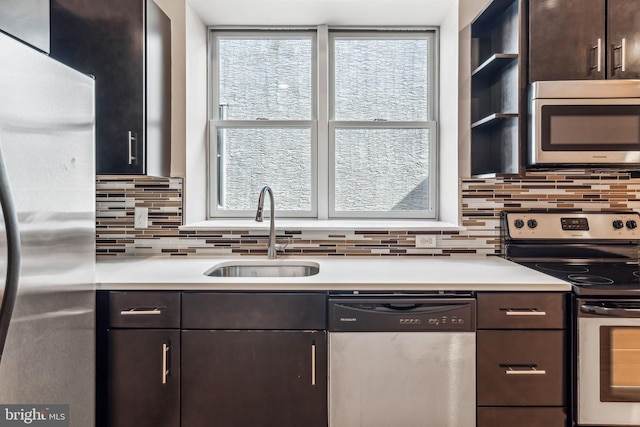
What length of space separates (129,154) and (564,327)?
1.92 meters

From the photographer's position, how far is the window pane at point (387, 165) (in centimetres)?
246

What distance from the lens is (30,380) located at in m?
1.11

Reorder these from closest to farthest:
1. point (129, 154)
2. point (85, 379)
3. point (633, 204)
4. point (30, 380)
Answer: point (30, 380)
point (85, 379)
point (129, 154)
point (633, 204)

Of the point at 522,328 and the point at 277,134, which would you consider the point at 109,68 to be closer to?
the point at 277,134

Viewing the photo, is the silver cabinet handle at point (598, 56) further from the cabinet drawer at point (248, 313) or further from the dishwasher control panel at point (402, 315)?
the cabinet drawer at point (248, 313)

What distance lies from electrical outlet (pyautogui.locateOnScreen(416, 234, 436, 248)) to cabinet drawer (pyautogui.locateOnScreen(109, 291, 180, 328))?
4.18 ft

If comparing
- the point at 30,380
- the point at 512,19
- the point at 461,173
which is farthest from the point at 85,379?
the point at 512,19

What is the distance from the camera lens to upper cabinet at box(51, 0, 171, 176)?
70.7 inches

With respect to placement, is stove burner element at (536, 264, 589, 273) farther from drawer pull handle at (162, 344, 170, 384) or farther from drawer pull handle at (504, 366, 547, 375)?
drawer pull handle at (162, 344, 170, 384)

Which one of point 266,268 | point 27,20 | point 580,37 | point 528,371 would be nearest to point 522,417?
point 528,371

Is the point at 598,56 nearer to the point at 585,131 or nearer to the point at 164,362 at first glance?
A: the point at 585,131

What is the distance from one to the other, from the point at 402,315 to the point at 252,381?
64cm

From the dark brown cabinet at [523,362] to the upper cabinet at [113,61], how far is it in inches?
64.3

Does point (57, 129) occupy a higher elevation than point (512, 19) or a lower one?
lower
